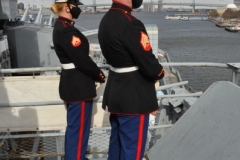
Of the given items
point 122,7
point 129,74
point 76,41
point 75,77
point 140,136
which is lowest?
point 140,136

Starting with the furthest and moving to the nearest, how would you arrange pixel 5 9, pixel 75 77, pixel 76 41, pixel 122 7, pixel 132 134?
pixel 5 9 < pixel 75 77 < pixel 76 41 < pixel 132 134 < pixel 122 7

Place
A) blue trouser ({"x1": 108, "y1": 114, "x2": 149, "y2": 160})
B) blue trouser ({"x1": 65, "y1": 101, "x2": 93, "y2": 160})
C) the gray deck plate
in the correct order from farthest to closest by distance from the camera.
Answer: blue trouser ({"x1": 65, "y1": 101, "x2": 93, "y2": 160}) → blue trouser ({"x1": 108, "y1": 114, "x2": 149, "y2": 160}) → the gray deck plate

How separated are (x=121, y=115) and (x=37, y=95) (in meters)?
1.14

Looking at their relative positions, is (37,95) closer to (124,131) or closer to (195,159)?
(124,131)

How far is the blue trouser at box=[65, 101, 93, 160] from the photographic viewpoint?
2.45 m

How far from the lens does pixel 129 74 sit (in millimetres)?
1966

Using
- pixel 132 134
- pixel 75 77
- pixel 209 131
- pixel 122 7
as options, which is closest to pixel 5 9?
pixel 75 77

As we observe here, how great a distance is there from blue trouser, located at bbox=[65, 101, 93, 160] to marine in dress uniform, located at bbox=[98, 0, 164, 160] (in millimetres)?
383

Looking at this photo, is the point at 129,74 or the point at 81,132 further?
the point at 81,132

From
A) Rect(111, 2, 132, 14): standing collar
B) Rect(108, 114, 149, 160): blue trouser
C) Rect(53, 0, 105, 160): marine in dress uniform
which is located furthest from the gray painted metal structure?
Rect(108, 114, 149, 160): blue trouser

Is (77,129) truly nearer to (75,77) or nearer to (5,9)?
(75,77)

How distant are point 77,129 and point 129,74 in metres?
0.75

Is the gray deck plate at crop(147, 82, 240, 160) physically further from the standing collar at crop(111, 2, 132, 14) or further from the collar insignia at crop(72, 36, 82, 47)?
the collar insignia at crop(72, 36, 82, 47)

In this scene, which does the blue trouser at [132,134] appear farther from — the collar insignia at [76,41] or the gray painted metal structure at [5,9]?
the gray painted metal structure at [5,9]
